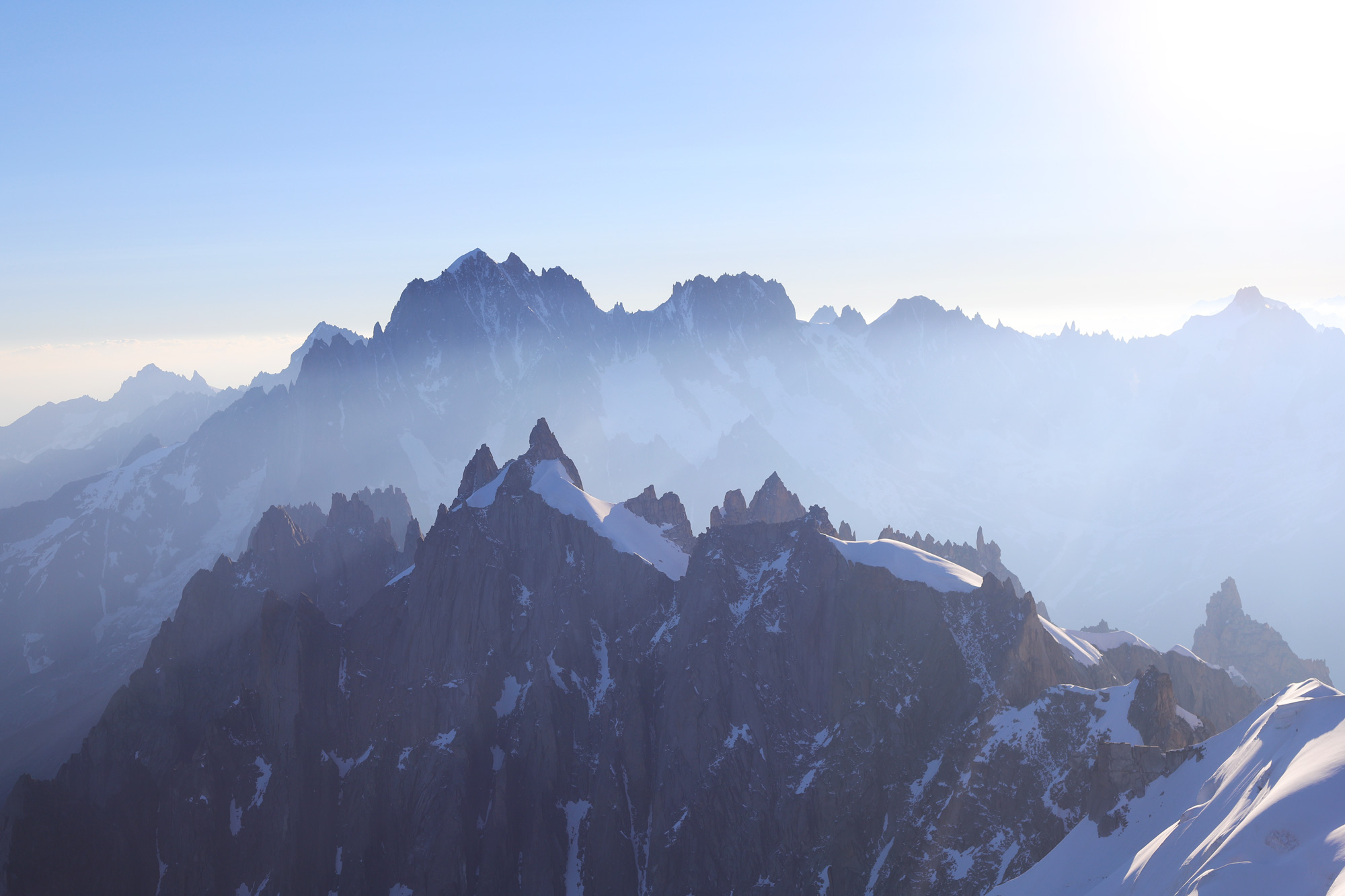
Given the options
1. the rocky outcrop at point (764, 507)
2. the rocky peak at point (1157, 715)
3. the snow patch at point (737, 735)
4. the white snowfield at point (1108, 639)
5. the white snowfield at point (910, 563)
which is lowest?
the white snowfield at point (1108, 639)

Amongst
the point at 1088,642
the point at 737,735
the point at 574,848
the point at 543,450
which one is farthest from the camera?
the point at 543,450

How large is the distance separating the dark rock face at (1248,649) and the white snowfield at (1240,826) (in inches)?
4479

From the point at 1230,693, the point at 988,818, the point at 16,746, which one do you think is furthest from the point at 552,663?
the point at 16,746

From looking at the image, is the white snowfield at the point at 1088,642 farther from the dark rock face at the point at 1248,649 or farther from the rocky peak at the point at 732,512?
the rocky peak at the point at 732,512

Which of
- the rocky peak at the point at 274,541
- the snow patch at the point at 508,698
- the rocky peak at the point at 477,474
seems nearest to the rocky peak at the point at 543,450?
the rocky peak at the point at 477,474

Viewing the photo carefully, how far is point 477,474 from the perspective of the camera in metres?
175

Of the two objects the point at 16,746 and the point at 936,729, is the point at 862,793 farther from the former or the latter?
the point at 16,746

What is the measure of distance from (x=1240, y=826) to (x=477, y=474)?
14140cm

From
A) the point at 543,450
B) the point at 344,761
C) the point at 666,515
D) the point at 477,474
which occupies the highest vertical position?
the point at 543,450

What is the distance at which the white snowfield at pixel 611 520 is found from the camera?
151000mm

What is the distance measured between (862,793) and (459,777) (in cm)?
6011

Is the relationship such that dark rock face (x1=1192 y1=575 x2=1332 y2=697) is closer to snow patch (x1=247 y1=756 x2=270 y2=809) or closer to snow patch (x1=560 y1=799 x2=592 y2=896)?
snow patch (x1=560 y1=799 x2=592 y2=896)

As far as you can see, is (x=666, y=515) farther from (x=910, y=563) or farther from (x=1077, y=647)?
(x=1077, y=647)

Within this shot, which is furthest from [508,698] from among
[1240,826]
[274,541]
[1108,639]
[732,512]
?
[1108,639]
